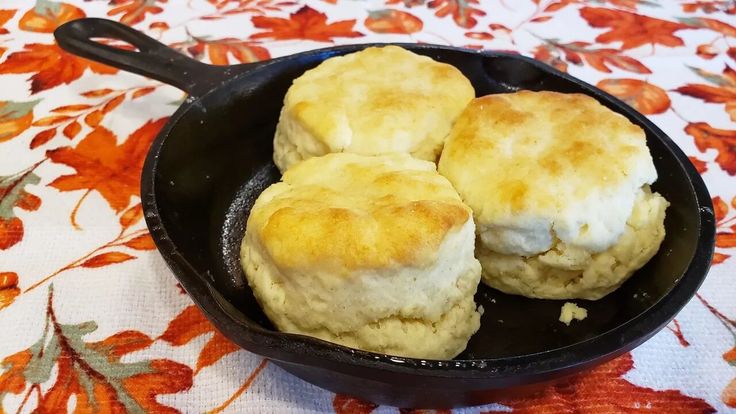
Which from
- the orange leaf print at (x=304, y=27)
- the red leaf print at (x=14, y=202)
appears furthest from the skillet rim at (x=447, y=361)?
the orange leaf print at (x=304, y=27)

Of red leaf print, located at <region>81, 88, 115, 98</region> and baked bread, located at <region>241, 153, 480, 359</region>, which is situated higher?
baked bread, located at <region>241, 153, 480, 359</region>

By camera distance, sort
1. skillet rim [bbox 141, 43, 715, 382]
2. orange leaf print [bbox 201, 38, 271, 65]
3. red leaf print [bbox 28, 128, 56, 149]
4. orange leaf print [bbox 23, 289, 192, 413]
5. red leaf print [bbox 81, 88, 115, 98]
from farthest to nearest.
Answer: orange leaf print [bbox 201, 38, 271, 65] < red leaf print [bbox 81, 88, 115, 98] < red leaf print [bbox 28, 128, 56, 149] < orange leaf print [bbox 23, 289, 192, 413] < skillet rim [bbox 141, 43, 715, 382]

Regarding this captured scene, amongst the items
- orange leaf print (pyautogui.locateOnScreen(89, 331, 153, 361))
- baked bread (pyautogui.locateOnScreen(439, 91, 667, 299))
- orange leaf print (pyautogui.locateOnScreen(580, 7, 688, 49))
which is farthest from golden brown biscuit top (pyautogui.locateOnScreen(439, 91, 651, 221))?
orange leaf print (pyautogui.locateOnScreen(580, 7, 688, 49))

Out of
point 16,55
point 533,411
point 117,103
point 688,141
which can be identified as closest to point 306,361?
point 533,411

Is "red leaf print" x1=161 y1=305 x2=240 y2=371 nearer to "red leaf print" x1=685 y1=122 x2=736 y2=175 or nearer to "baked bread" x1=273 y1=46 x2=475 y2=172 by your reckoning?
"baked bread" x1=273 y1=46 x2=475 y2=172

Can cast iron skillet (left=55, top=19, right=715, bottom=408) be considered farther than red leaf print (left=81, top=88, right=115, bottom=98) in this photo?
No

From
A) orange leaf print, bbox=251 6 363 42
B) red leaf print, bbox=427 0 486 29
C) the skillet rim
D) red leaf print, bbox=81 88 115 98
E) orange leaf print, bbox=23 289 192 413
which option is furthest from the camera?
red leaf print, bbox=427 0 486 29

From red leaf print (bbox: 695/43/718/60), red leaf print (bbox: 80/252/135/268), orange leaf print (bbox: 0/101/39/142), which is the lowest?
red leaf print (bbox: 80/252/135/268)
